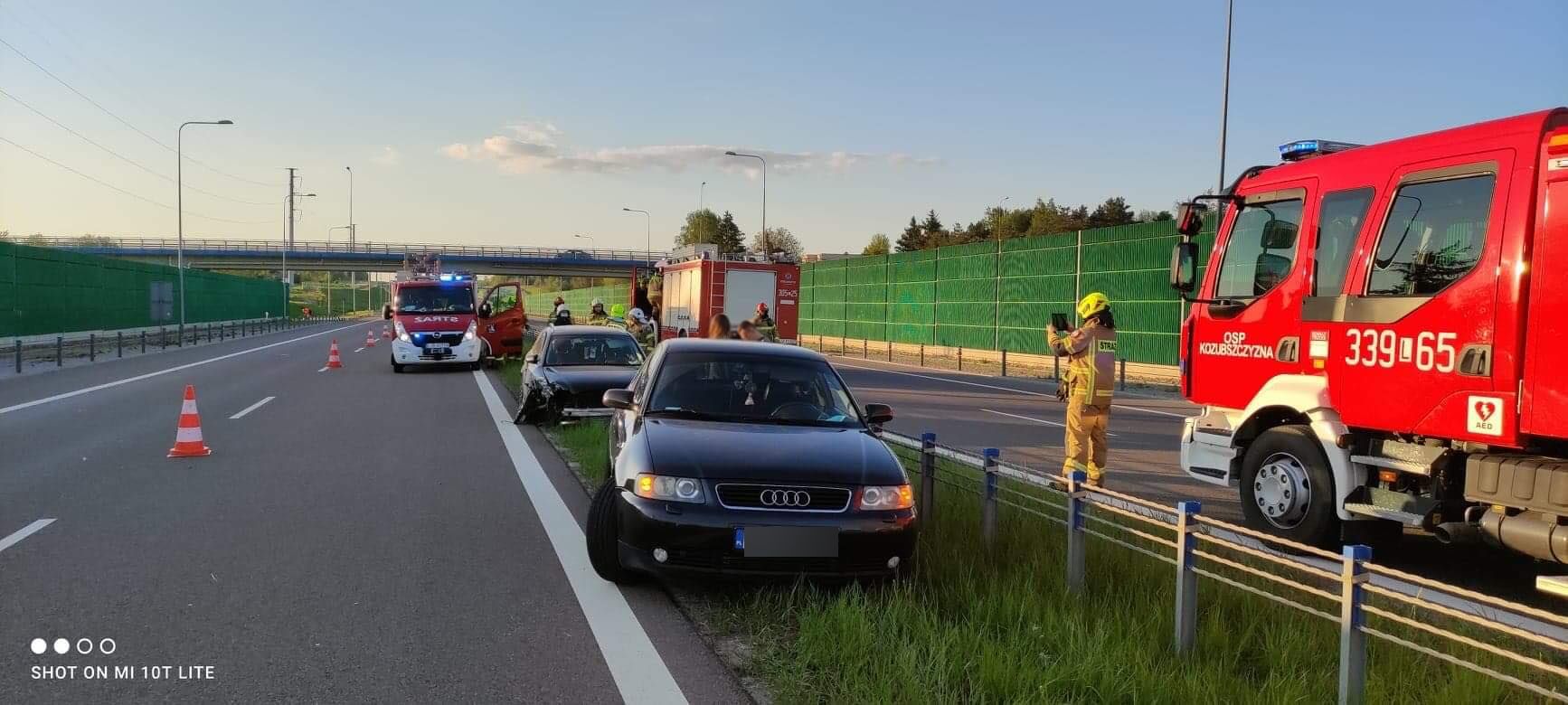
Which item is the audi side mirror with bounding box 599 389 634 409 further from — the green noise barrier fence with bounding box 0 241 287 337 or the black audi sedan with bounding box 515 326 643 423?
the green noise barrier fence with bounding box 0 241 287 337

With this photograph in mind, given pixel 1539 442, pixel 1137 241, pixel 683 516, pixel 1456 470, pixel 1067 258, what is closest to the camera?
pixel 683 516

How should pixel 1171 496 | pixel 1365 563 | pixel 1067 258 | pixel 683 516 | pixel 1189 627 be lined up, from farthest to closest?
1. pixel 1067 258
2. pixel 1171 496
3. pixel 683 516
4. pixel 1189 627
5. pixel 1365 563

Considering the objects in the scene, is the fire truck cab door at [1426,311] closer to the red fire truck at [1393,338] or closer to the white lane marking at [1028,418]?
the red fire truck at [1393,338]

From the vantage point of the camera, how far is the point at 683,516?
523 centimetres

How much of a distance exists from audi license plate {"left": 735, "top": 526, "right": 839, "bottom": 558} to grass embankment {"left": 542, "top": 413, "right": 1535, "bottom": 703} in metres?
0.28

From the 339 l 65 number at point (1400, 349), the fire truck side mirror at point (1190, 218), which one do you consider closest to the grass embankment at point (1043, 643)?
the 339 l 65 number at point (1400, 349)

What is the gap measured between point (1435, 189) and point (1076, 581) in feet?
11.3

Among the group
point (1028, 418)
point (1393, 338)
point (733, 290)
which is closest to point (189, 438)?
point (1393, 338)

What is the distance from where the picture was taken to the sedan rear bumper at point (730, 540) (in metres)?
5.20

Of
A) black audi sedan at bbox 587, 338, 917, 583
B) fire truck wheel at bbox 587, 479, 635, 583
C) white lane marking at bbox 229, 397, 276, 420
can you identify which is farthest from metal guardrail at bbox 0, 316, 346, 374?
black audi sedan at bbox 587, 338, 917, 583

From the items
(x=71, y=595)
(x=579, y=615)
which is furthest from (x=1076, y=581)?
(x=71, y=595)

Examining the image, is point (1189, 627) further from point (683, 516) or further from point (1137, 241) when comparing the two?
point (1137, 241)

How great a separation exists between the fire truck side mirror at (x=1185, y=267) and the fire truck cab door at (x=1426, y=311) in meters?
1.10

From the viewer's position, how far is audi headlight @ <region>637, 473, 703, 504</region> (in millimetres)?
5328
